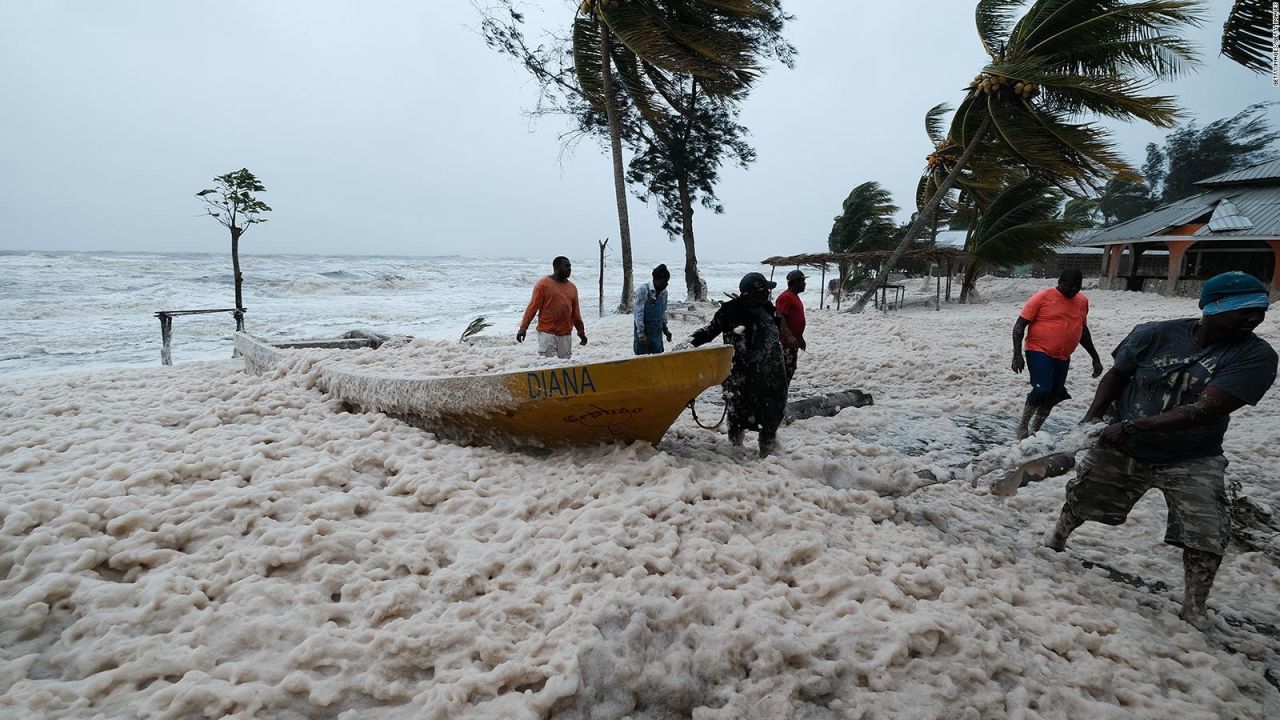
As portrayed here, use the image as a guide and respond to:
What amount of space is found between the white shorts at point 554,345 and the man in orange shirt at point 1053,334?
3794 millimetres

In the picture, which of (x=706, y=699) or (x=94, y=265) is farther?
(x=94, y=265)

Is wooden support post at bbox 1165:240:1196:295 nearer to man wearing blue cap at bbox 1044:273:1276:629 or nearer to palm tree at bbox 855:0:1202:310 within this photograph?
palm tree at bbox 855:0:1202:310

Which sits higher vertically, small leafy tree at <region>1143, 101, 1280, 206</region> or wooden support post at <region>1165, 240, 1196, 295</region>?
small leafy tree at <region>1143, 101, 1280, 206</region>

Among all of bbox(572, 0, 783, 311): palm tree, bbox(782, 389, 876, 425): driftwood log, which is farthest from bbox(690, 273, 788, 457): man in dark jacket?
bbox(572, 0, 783, 311): palm tree

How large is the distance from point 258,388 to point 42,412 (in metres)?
1.24

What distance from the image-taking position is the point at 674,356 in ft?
10.0

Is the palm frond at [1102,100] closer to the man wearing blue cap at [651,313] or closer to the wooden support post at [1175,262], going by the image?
the wooden support post at [1175,262]

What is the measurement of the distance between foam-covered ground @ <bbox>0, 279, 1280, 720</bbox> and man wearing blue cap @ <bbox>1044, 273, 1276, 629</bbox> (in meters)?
0.39

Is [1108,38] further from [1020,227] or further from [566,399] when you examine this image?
[566,399]

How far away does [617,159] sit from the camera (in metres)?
13.4

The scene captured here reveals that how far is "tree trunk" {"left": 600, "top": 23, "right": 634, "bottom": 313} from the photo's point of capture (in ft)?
42.0

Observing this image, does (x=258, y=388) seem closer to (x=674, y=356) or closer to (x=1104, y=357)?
(x=674, y=356)

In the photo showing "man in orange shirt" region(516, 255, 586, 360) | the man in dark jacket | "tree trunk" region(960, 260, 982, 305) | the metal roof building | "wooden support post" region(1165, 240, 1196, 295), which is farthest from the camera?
"tree trunk" region(960, 260, 982, 305)

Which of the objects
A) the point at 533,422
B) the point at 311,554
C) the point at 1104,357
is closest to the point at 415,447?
the point at 533,422
